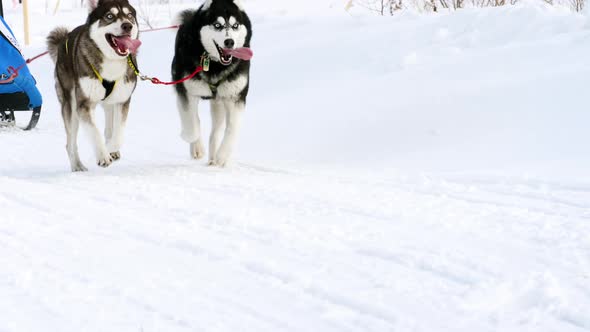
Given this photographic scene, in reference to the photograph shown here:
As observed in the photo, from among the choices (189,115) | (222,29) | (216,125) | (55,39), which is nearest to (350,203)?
(222,29)

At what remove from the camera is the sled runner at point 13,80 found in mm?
5395

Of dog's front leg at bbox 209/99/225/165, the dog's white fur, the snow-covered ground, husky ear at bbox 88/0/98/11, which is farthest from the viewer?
dog's front leg at bbox 209/99/225/165

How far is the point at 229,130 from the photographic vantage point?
432 cm

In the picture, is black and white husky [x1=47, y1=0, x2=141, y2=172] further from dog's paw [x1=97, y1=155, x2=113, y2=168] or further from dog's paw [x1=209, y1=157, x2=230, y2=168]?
dog's paw [x1=209, y1=157, x2=230, y2=168]

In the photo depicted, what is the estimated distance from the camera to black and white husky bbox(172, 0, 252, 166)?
4.02 metres

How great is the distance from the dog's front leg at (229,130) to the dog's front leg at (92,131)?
62 centimetres

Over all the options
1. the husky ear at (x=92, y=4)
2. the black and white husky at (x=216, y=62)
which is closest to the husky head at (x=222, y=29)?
the black and white husky at (x=216, y=62)

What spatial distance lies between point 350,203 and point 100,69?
1.58 meters

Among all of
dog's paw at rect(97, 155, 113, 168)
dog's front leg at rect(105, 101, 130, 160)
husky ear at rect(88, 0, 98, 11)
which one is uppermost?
husky ear at rect(88, 0, 98, 11)

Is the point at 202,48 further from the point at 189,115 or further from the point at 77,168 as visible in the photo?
the point at 77,168

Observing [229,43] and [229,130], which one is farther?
[229,130]

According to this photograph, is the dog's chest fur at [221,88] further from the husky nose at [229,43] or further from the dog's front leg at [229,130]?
the husky nose at [229,43]

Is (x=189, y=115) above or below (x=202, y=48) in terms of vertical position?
below

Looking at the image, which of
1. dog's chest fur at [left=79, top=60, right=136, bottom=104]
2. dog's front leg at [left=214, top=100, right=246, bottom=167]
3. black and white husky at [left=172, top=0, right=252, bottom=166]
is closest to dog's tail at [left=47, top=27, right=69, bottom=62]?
dog's chest fur at [left=79, top=60, right=136, bottom=104]
